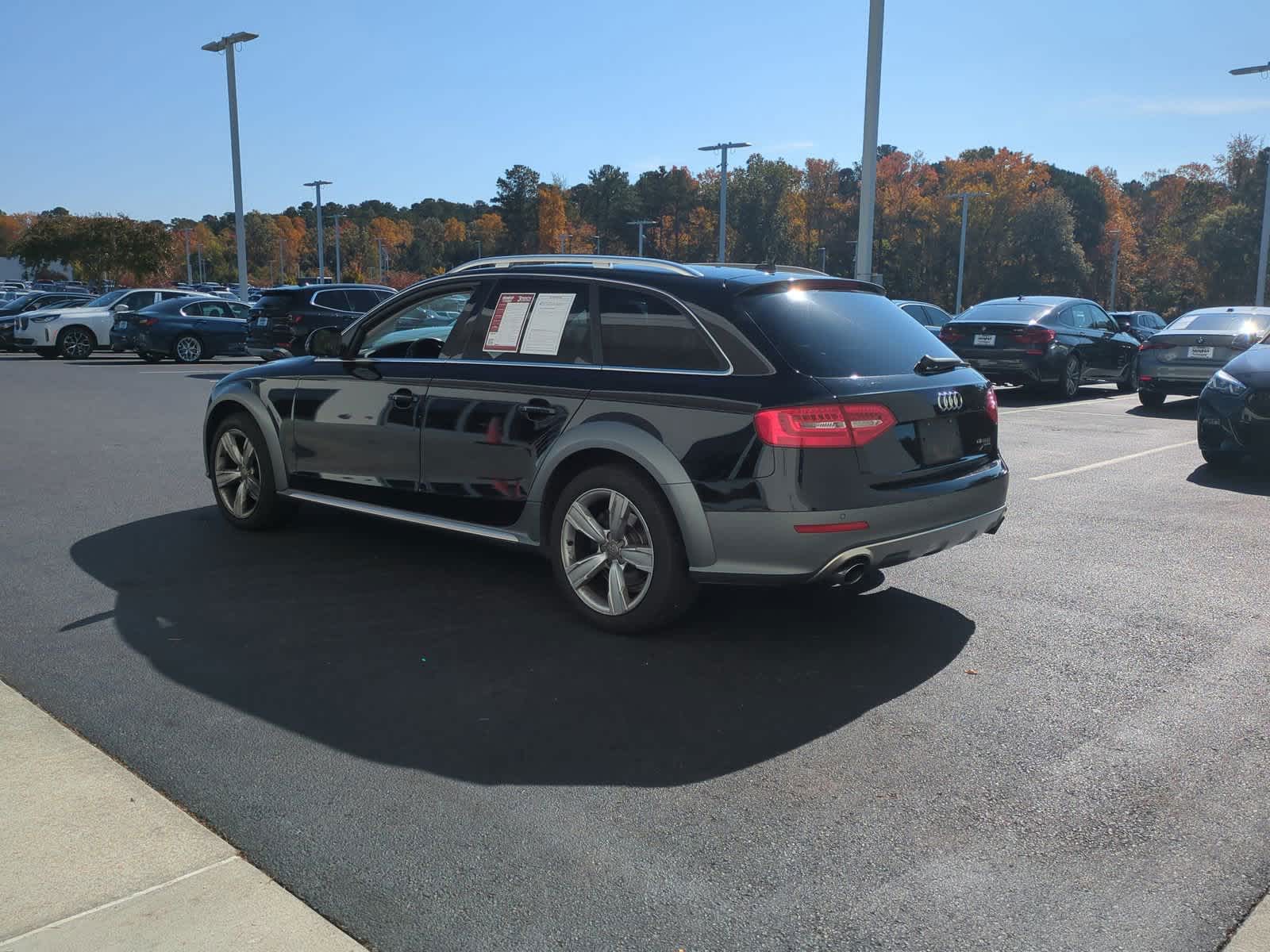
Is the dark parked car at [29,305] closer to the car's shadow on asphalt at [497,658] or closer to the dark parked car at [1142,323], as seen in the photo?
the car's shadow on asphalt at [497,658]

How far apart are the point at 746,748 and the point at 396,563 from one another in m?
3.03

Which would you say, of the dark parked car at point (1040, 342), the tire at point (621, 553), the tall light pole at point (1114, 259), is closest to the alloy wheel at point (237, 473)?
the tire at point (621, 553)

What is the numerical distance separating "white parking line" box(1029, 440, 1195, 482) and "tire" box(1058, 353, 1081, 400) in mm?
4608

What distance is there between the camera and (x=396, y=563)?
20.4 ft

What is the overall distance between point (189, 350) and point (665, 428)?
21.6 metres

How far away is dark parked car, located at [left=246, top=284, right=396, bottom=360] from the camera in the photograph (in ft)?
61.8

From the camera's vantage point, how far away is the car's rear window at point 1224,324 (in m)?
15.2

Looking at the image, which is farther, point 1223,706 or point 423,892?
point 1223,706

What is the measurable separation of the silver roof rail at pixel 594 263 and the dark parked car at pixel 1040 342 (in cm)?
1191

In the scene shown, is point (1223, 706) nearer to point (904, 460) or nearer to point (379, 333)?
point (904, 460)

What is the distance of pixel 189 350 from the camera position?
23828 millimetres

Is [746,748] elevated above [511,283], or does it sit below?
below

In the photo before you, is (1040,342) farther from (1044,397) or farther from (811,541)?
(811,541)

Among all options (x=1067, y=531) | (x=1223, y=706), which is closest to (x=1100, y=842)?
(x=1223, y=706)
